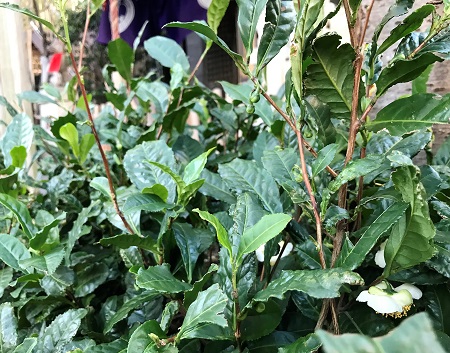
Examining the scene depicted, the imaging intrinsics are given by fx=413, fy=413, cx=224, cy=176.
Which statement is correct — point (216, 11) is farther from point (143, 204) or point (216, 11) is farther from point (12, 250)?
point (12, 250)

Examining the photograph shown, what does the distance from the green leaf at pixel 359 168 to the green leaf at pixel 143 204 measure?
21 centimetres

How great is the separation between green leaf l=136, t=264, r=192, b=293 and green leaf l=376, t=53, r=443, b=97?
0.97 feet

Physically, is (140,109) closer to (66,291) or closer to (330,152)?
(66,291)

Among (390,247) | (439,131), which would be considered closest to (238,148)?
(439,131)

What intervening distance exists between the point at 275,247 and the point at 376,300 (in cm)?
13

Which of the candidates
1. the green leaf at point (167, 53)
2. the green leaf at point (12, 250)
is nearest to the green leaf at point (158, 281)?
the green leaf at point (12, 250)

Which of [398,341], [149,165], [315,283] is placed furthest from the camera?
[149,165]

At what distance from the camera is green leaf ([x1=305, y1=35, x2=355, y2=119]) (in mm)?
412

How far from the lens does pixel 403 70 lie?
1.39 ft

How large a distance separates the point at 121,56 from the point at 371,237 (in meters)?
0.72

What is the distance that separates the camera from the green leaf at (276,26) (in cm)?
43

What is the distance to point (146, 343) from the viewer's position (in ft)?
1.27

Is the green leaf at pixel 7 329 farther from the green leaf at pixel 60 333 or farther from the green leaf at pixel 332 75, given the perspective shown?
the green leaf at pixel 332 75

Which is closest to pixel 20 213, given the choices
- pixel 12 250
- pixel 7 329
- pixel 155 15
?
pixel 12 250
